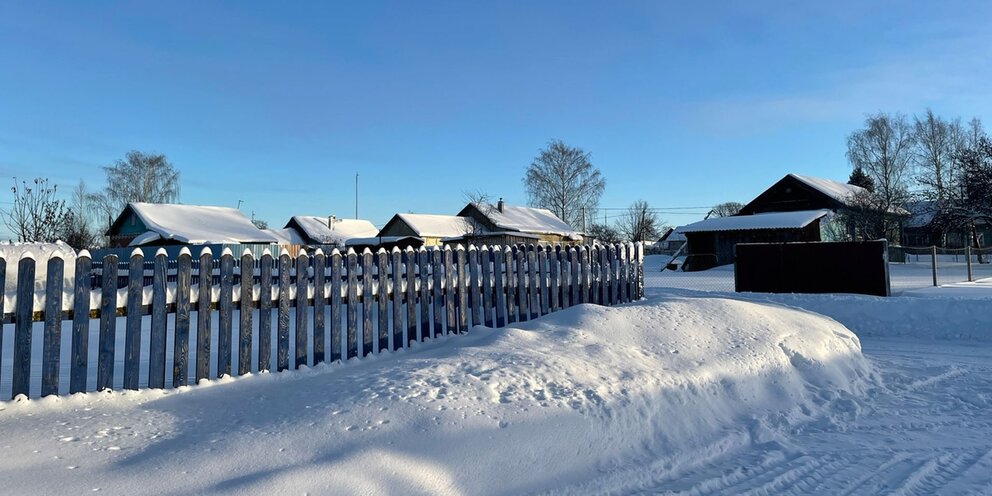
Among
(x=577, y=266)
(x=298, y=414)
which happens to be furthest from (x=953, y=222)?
(x=298, y=414)

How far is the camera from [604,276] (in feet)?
27.7

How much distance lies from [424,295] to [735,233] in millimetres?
32551

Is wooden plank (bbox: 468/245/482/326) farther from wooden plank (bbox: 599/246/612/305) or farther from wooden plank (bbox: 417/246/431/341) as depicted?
wooden plank (bbox: 599/246/612/305)

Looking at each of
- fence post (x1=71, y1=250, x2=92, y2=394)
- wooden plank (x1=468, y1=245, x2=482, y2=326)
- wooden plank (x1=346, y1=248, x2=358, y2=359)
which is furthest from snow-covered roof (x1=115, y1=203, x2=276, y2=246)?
fence post (x1=71, y1=250, x2=92, y2=394)

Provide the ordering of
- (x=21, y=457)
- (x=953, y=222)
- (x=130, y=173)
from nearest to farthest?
1. (x=21, y=457)
2. (x=953, y=222)
3. (x=130, y=173)

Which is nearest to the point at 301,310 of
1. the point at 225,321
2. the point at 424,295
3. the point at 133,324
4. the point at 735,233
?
the point at 225,321

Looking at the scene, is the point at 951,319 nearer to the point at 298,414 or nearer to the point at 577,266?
the point at 577,266

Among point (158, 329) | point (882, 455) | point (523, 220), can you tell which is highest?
point (523, 220)

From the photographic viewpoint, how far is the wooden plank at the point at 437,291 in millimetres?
6188

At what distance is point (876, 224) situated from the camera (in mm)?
37719

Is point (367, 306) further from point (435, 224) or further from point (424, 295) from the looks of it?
point (435, 224)

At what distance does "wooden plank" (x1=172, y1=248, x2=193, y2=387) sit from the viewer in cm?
458

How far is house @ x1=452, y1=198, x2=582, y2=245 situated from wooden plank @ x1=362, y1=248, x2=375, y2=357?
36.7 m

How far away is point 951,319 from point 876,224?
31.9 metres
